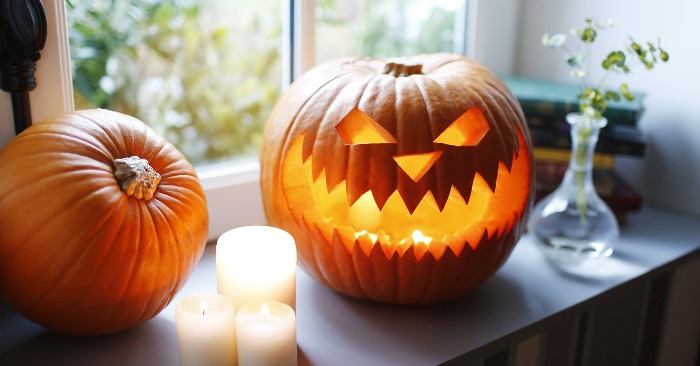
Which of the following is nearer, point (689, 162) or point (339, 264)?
point (339, 264)

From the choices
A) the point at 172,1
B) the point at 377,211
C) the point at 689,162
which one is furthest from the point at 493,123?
the point at 172,1

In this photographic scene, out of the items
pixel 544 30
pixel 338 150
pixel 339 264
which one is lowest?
pixel 339 264

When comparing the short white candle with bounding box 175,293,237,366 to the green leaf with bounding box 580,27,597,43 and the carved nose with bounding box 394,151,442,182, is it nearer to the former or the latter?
the carved nose with bounding box 394,151,442,182

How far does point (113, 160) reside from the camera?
2.49ft

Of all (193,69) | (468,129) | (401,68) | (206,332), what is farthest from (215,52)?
(206,332)

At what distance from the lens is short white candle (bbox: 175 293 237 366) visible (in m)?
0.70

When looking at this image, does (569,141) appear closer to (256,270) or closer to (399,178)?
(399,178)

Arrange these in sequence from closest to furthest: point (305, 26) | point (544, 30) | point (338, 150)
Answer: point (338, 150) → point (305, 26) → point (544, 30)

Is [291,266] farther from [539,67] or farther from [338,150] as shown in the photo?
[539,67]

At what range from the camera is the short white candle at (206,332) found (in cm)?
70

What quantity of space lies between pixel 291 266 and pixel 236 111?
31.5 inches

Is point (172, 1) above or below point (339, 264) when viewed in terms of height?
above

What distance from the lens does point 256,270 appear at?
0.79 metres

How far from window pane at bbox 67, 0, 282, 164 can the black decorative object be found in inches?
12.6
